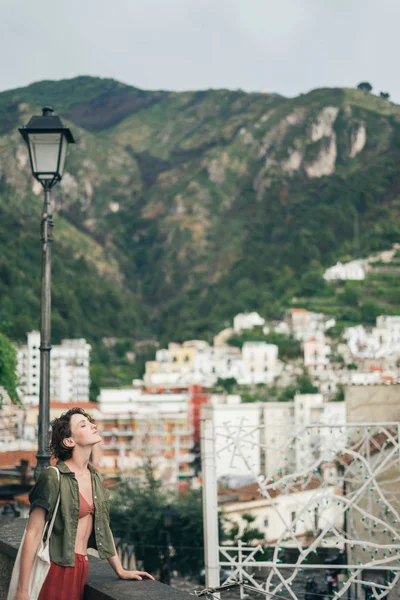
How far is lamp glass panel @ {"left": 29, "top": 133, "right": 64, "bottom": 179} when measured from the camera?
19.5 feet

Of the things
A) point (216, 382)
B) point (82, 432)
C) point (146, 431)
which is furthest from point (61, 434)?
point (216, 382)

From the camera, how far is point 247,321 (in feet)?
413

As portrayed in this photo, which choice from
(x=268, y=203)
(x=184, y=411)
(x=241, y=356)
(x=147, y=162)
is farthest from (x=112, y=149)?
(x=184, y=411)

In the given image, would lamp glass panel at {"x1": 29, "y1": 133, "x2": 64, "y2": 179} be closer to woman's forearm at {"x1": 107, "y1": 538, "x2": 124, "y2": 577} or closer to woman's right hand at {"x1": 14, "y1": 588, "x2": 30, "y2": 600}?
woman's forearm at {"x1": 107, "y1": 538, "x2": 124, "y2": 577}

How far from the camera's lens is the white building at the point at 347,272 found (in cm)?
12788

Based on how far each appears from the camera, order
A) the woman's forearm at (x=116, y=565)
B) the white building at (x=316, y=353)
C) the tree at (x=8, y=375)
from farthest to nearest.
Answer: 1. the white building at (x=316, y=353)
2. the tree at (x=8, y=375)
3. the woman's forearm at (x=116, y=565)

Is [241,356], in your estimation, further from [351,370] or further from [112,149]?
[112,149]

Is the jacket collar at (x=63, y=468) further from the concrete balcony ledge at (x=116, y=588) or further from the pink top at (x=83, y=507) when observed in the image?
the concrete balcony ledge at (x=116, y=588)

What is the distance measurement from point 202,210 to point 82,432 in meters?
165

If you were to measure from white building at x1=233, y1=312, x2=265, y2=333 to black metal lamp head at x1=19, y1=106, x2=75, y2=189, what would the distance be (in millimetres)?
118352

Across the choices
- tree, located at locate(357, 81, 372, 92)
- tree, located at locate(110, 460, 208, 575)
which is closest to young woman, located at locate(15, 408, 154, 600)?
tree, located at locate(110, 460, 208, 575)

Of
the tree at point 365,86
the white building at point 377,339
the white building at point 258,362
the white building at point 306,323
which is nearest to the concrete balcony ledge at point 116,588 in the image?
the white building at point 258,362

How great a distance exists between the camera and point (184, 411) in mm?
84812

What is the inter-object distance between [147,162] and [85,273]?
6393 cm
